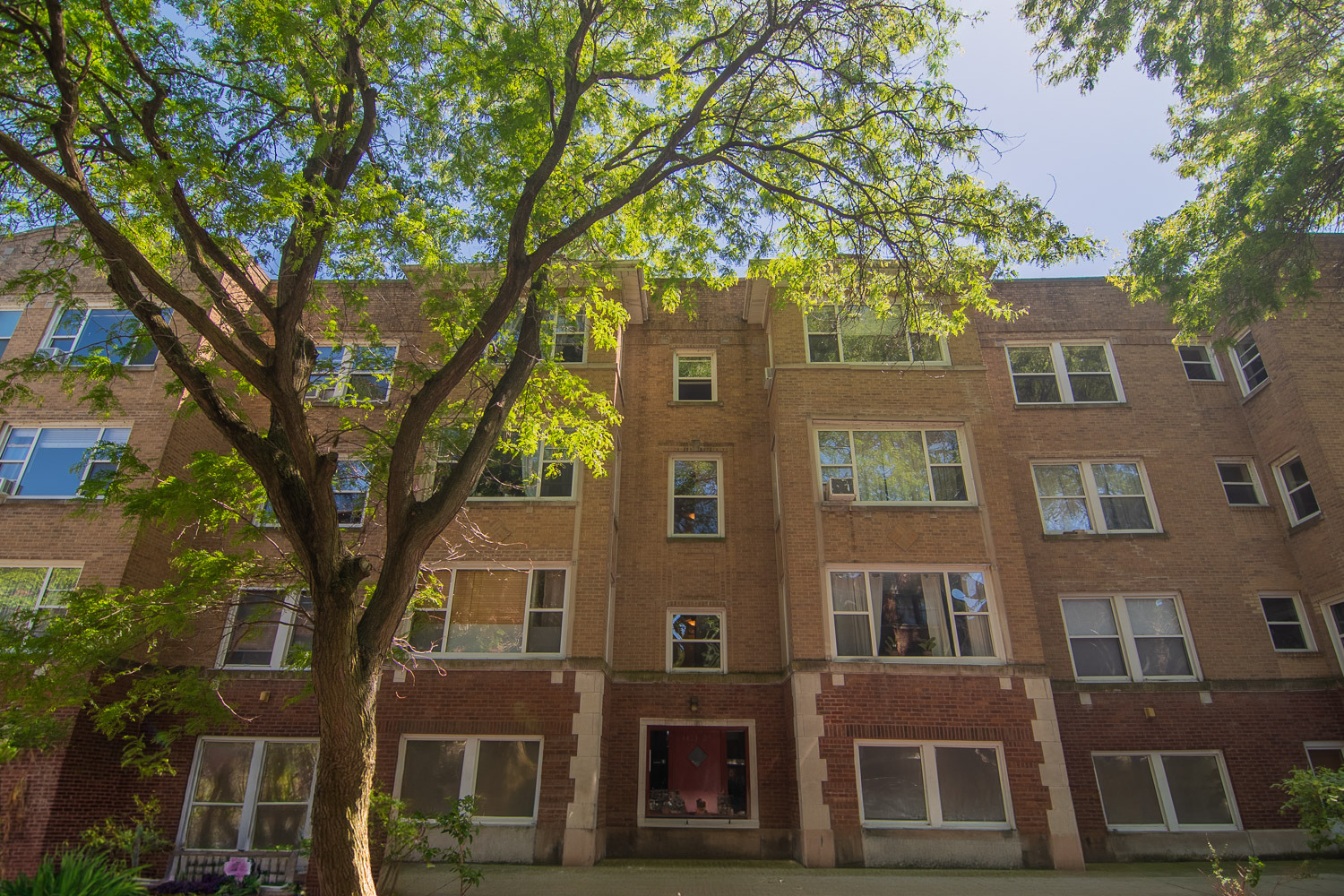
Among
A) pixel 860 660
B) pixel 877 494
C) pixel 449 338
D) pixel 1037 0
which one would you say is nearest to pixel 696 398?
pixel 877 494

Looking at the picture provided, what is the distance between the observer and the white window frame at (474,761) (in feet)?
40.9

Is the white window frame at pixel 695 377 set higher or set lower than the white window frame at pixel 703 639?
higher

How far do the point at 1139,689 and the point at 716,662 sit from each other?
8238mm

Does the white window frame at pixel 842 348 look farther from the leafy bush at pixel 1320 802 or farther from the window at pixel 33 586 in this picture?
the window at pixel 33 586

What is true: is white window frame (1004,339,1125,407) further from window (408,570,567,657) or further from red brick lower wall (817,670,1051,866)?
window (408,570,567,657)

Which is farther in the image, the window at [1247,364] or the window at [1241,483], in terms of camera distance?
the window at [1247,364]

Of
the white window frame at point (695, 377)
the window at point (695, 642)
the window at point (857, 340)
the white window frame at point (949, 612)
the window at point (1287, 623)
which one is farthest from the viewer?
the white window frame at point (695, 377)

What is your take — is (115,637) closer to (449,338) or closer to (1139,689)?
(449,338)

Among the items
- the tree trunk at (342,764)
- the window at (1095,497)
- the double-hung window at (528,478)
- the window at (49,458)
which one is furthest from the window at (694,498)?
the window at (49,458)

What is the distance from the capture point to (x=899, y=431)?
48.7 feet

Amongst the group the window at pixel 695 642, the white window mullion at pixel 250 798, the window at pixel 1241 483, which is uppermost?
the window at pixel 1241 483

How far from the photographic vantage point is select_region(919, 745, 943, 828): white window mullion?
473 inches

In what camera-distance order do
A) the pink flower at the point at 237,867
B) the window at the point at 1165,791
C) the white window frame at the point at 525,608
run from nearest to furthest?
1. the pink flower at the point at 237,867
2. the window at the point at 1165,791
3. the white window frame at the point at 525,608

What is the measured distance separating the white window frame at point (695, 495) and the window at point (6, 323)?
48.8 feet
